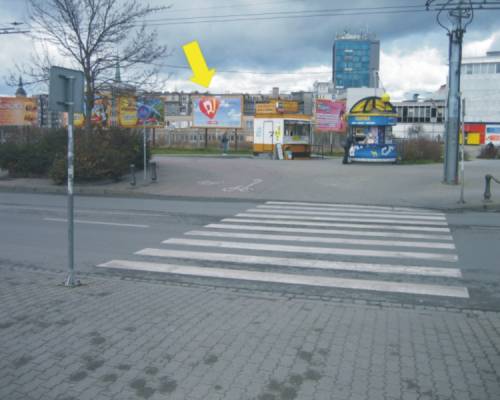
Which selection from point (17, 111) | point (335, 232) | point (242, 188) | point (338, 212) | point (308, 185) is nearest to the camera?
point (335, 232)

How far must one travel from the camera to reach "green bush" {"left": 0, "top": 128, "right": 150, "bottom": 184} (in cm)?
2167


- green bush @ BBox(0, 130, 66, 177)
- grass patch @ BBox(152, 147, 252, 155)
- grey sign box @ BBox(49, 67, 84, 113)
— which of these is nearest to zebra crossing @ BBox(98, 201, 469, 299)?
grey sign box @ BBox(49, 67, 84, 113)

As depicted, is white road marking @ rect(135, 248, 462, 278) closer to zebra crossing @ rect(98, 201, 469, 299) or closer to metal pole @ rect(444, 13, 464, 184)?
zebra crossing @ rect(98, 201, 469, 299)

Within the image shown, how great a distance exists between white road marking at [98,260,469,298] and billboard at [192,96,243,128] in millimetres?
34790

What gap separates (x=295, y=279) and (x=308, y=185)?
1350cm

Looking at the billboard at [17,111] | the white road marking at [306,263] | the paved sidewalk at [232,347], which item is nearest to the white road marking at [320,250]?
the white road marking at [306,263]

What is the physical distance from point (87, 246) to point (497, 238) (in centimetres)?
827

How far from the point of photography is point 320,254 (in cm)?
949

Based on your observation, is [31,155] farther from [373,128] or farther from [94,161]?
[373,128]

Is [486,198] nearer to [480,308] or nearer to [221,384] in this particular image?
[480,308]

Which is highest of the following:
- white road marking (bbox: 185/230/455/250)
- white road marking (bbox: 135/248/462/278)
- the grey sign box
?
the grey sign box

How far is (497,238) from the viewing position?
11320 millimetres

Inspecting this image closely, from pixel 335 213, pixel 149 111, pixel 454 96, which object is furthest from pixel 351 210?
pixel 149 111

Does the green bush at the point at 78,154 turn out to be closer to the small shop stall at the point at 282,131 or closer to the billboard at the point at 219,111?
the small shop stall at the point at 282,131
